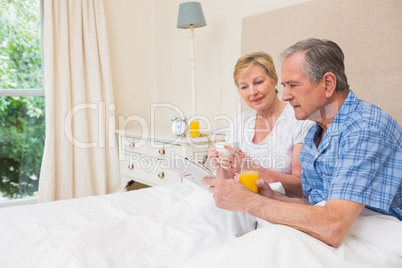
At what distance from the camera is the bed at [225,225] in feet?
3.16

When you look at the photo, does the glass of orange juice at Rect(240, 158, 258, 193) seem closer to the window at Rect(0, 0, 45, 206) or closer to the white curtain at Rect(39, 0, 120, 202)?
the white curtain at Rect(39, 0, 120, 202)

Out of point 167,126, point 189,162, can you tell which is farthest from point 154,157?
point 189,162

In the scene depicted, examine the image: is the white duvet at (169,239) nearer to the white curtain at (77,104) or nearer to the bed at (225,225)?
the bed at (225,225)

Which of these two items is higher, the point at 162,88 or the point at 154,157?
the point at 162,88

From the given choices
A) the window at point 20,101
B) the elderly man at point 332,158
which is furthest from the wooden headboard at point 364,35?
the window at point 20,101

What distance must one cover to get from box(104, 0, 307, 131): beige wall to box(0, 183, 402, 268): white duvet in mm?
1450

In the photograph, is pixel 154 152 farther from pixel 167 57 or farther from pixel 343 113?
pixel 343 113

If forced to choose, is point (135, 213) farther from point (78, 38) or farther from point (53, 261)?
point (78, 38)

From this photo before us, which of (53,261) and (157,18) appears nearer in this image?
(53,261)

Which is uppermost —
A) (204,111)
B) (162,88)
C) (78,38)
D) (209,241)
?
(78,38)

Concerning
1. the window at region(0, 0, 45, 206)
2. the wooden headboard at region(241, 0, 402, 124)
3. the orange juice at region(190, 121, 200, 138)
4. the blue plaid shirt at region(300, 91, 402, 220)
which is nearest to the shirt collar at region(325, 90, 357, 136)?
the blue plaid shirt at region(300, 91, 402, 220)

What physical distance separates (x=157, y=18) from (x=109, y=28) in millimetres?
480

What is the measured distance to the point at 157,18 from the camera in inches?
143

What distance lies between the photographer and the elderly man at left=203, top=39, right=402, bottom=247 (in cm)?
103
